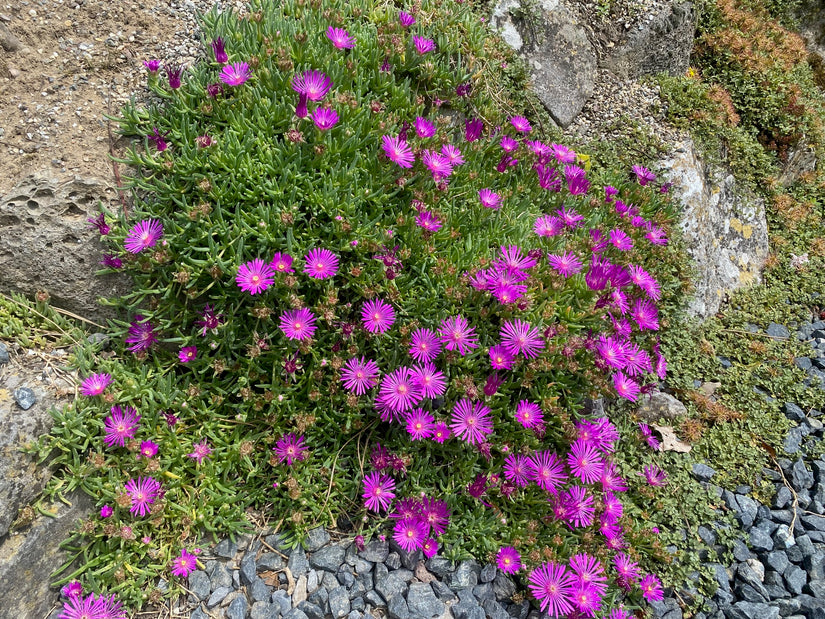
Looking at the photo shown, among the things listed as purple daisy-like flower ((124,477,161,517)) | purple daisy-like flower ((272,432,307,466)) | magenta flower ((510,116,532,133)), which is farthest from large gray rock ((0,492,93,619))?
magenta flower ((510,116,532,133))

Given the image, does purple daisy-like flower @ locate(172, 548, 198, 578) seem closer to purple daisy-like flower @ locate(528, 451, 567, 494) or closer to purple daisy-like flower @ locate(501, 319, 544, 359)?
purple daisy-like flower @ locate(528, 451, 567, 494)

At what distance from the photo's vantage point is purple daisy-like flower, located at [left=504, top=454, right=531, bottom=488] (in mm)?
2928

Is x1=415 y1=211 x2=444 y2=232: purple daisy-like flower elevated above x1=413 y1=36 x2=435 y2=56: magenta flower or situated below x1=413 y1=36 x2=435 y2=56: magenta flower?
below

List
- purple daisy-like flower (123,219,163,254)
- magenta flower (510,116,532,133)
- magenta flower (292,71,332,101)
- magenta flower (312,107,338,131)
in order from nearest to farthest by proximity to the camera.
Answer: purple daisy-like flower (123,219,163,254) → magenta flower (312,107,338,131) → magenta flower (292,71,332,101) → magenta flower (510,116,532,133)

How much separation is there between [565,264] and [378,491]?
1.61 metres

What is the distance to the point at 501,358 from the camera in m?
2.98

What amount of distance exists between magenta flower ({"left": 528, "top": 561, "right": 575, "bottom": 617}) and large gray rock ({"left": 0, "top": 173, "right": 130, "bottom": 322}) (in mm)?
2633

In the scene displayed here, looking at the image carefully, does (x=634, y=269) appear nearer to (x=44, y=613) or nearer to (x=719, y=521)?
(x=719, y=521)

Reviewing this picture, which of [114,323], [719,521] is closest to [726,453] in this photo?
[719,521]

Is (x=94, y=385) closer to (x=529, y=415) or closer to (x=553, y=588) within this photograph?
(x=529, y=415)

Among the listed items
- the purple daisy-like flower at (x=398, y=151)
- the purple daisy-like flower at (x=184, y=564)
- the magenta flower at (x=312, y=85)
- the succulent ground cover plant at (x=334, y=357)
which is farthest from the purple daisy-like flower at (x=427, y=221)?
the purple daisy-like flower at (x=184, y=564)

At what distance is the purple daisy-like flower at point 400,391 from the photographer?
2857 millimetres

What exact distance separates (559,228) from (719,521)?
79.5 inches

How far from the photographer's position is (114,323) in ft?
10.2
